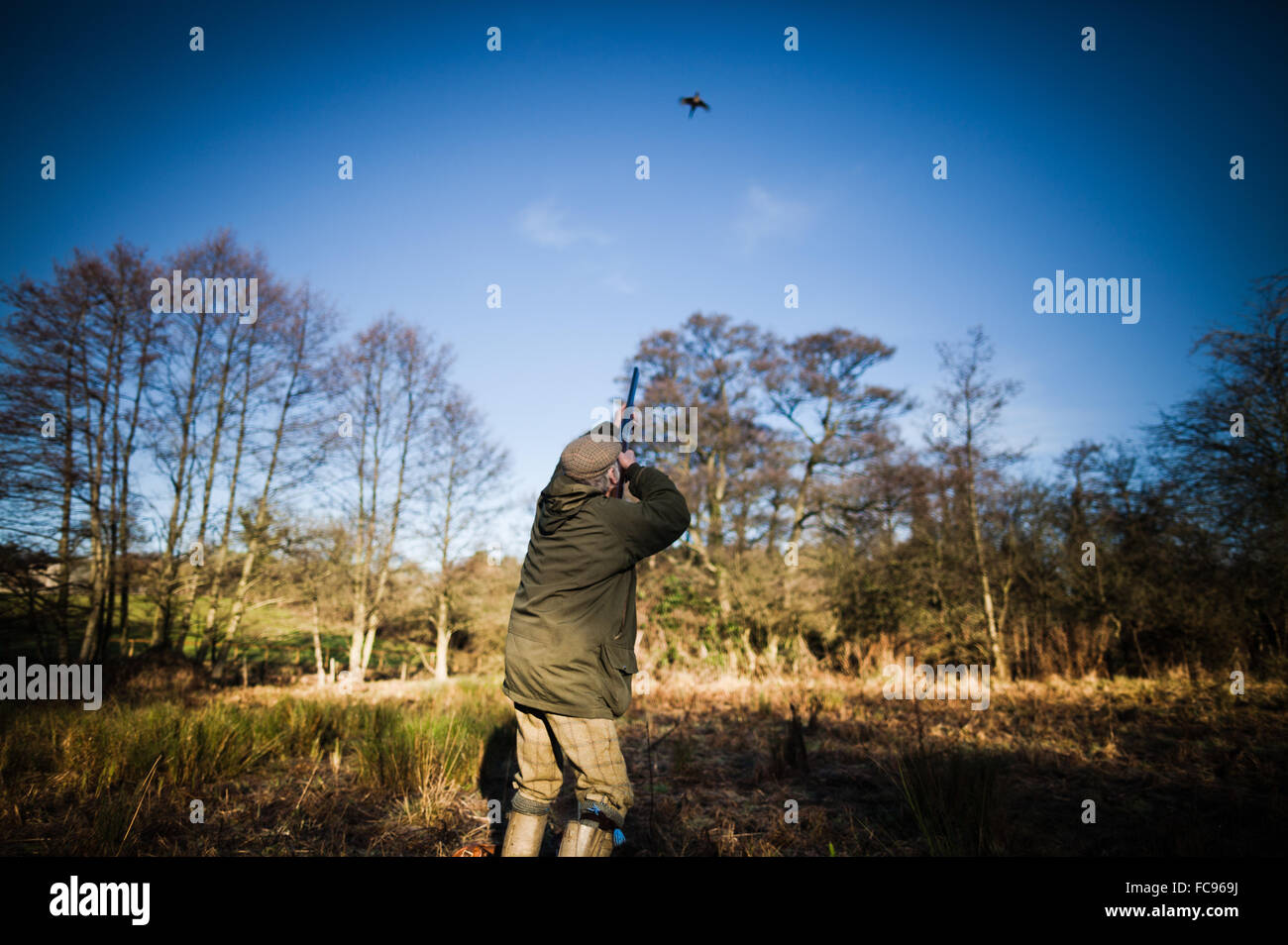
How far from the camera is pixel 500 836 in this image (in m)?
3.76

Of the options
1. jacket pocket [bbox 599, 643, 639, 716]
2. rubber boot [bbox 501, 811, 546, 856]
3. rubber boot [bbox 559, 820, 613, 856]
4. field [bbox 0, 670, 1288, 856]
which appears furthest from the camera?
field [bbox 0, 670, 1288, 856]

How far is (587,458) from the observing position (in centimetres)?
272

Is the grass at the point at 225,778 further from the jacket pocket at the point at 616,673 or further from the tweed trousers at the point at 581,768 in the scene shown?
the jacket pocket at the point at 616,673

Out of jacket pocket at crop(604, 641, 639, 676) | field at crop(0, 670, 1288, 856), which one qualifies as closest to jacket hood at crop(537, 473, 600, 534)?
jacket pocket at crop(604, 641, 639, 676)

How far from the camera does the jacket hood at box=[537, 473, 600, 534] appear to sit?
2725mm

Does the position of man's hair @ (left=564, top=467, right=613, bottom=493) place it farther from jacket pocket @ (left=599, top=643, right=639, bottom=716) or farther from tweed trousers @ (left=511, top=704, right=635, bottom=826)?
tweed trousers @ (left=511, top=704, right=635, bottom=826)

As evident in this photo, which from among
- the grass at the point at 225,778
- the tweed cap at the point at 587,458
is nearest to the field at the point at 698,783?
the grass at the point at 225,778

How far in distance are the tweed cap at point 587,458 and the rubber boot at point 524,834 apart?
4.97 ft

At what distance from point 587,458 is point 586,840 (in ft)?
5.25

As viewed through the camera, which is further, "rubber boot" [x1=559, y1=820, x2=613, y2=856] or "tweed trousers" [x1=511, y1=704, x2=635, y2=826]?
"tweed trousers" [x1=511, y1=704, x2=635, y2=826]

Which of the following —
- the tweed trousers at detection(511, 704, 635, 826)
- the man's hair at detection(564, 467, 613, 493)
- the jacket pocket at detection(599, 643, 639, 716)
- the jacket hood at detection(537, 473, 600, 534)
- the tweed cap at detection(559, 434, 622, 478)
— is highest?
the tweed cap at detection(559, 434, 622, 478)

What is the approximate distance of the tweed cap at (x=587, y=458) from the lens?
271 cm

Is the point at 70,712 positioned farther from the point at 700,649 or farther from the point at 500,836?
the point at 700,649
